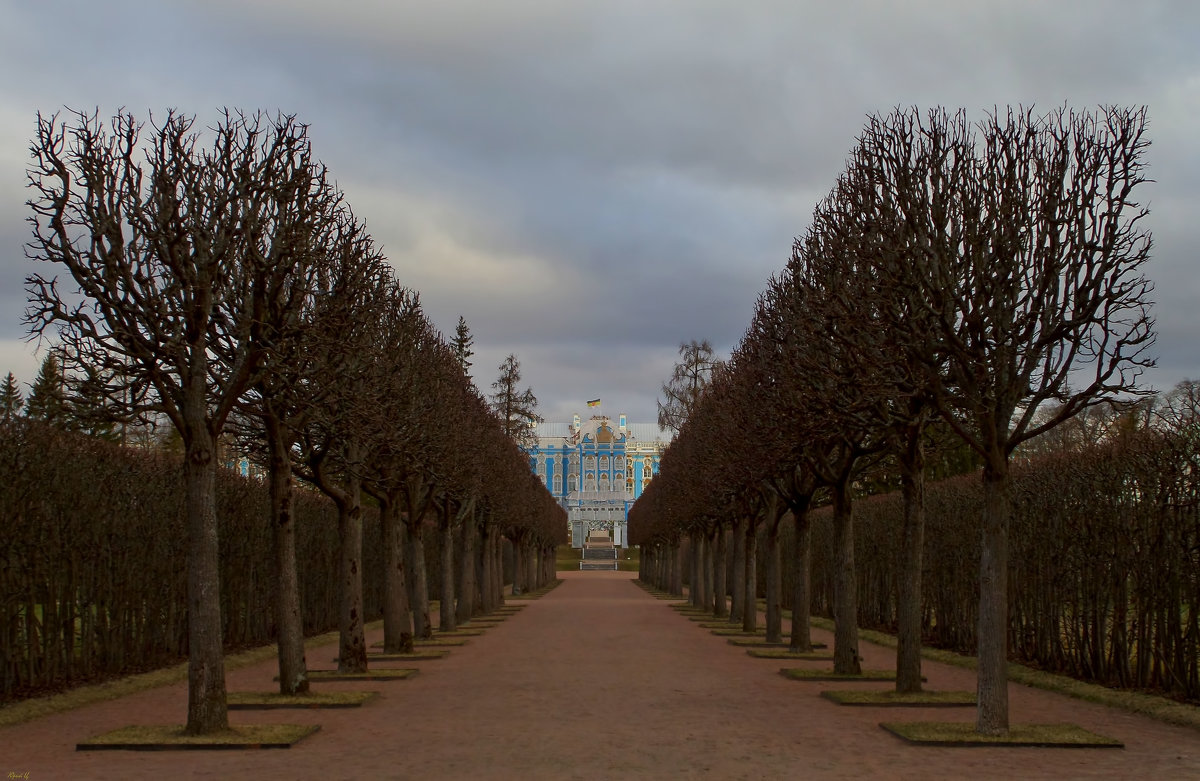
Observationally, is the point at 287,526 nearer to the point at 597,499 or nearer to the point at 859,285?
the point at 859,285

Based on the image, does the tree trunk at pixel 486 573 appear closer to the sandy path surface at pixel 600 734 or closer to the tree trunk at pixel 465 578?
the tree trunk at pixel 465 578

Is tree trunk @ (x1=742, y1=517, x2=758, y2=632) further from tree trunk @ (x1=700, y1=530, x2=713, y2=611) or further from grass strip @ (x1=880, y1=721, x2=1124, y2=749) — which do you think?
grass strip @ (x1=880, y1=721, x2=1124, y2=749)

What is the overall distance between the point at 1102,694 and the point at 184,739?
12.9 meters

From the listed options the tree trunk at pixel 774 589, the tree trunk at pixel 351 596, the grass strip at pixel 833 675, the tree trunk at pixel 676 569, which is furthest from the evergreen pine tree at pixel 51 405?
the tree trunk at pixel 676 569

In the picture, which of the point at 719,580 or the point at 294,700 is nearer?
the point at 294,700

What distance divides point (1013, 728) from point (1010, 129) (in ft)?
23.9

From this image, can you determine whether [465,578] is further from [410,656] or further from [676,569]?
[676,569]

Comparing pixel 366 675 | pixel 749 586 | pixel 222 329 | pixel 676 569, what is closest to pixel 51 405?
pixel 222 329

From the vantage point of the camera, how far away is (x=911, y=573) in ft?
58.7

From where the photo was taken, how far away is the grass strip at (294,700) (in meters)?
16.8

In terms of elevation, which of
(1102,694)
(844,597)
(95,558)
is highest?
(95,558)

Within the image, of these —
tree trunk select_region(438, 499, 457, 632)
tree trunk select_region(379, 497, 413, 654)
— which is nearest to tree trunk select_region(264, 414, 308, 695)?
tree trunk select_region(379, 497, 413, 654)

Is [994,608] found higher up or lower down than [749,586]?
higher up

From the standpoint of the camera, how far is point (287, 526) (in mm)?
17562
